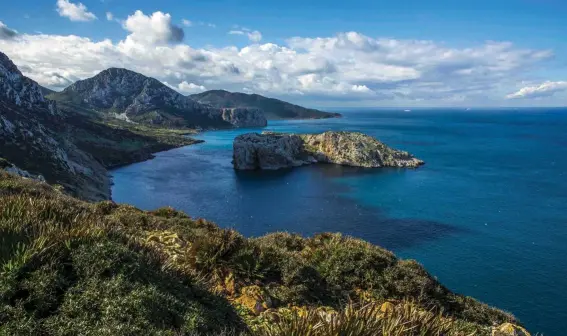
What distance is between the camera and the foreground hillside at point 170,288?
528cm

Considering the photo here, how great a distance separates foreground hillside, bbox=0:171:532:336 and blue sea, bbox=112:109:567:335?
33732 millimetres

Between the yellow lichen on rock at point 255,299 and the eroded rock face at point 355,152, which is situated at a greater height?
the yellow lichen on rock at point 255,299

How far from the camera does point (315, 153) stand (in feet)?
464

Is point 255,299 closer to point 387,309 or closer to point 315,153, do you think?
point 387,309

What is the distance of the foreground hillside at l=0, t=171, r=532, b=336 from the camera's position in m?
5.28

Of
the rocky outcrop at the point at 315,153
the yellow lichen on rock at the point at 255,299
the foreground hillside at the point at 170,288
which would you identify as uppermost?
the foreground hillside at the point at 170,288

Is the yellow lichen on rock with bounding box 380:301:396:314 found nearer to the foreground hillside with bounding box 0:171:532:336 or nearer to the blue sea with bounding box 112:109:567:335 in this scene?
the foreground hillside with bounding box 0:171:532:336

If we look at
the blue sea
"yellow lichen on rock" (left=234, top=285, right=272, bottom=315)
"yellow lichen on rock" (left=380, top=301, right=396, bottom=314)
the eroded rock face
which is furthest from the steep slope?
the eroded rock face

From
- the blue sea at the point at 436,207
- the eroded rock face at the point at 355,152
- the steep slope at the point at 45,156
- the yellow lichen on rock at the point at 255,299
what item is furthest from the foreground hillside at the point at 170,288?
the eroded rock face at the point at 355,152

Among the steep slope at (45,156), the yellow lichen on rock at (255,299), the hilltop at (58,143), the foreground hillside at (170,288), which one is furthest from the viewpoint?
the hilltop at (58,143)

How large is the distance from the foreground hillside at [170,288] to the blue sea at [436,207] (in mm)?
33732

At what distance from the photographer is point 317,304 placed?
10.3 meters

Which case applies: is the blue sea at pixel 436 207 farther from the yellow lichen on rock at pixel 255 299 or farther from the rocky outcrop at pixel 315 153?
the yellow lichen on rock at pixel 255 299

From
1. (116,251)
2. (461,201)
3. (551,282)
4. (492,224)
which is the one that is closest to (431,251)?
Answer: (551,282)
